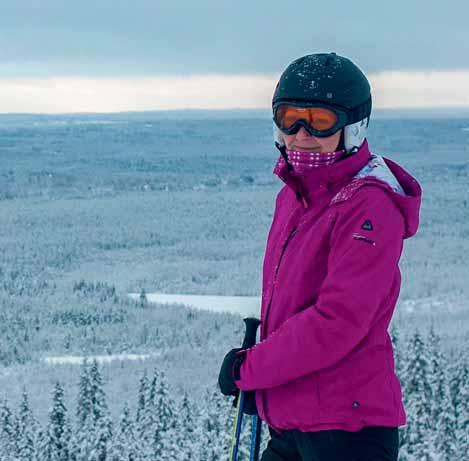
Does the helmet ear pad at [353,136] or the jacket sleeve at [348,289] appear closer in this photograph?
the jacket sleeve at [348,289]

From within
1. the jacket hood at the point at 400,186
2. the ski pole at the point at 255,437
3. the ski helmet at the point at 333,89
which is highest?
the ski helmet at the point at 333,89

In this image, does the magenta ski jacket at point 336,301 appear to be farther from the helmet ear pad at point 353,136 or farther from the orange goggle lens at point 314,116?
the orange goggle lens at point 314,116

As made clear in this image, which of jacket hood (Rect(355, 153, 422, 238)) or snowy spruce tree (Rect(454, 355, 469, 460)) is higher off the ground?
jacket hood (Rect(355, 153, 422, 238))

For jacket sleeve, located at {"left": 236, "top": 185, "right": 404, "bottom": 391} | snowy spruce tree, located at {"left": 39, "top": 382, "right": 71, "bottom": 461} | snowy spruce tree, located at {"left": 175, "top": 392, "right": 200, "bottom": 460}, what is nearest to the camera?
jacket sleeve, located at {"left": 236, "top": 185, "right": 404, "bottom": 391}

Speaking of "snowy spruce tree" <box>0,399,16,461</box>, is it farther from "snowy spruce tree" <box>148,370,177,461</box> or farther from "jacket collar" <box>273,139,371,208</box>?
"jacket collar" <box>273,139,371,208</box>

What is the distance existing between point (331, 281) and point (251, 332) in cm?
58

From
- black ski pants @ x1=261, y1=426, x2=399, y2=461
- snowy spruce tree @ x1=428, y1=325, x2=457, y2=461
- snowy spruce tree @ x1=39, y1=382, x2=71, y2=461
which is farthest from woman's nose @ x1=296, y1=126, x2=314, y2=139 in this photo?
snowy spruce tree @ x1=39, y1=382, x2=71, y2=461

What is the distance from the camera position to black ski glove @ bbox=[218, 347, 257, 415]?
9.41 ft

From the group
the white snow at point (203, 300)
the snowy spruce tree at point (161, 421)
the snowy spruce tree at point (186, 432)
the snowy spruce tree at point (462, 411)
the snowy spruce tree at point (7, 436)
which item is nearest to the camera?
the snowy spruce tree at point (462, 411)

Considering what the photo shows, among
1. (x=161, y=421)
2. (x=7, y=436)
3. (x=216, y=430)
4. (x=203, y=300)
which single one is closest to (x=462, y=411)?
(x=216, y=430)

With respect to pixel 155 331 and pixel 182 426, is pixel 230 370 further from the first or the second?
pixel 155 331

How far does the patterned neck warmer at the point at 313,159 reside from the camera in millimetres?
2836

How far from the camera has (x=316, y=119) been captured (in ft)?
9.22

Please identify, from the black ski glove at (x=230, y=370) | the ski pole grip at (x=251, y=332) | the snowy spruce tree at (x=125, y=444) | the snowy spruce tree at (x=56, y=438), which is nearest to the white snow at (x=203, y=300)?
the snowy spruce tree at (x=125, y=444)
